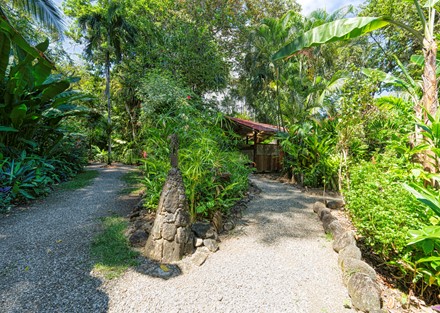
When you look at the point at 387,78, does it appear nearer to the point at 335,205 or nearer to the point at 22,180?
the point at 335,205

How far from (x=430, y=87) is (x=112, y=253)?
4813 millimetres

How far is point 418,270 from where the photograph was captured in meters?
2.42

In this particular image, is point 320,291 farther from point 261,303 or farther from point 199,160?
point 199,160

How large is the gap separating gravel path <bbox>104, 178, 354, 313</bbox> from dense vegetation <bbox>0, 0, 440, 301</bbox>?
813 millimetres

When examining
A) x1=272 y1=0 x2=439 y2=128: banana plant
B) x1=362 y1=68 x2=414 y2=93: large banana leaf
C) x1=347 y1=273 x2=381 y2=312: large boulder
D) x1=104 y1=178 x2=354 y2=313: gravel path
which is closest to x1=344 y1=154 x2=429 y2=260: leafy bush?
x1=347 y1=273 x2=381 y2=312: large boulder

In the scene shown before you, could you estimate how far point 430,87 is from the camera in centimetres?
278

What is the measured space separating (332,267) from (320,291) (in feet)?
2.01

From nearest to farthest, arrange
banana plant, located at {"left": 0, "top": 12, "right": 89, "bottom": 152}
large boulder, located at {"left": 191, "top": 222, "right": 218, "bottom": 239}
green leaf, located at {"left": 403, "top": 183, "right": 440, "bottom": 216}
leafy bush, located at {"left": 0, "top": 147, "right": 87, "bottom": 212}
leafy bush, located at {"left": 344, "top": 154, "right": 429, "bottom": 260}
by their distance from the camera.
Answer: green leaf, located at {"left": 403, "top": 183, "right": 440, "bottom": 216}
leafy bush, located at {"left": 344, "top": 154, "right": 429, "bottom": 260}
large boulder, located at {"left": 191, "top": 222, "right": 218, "bottom": 239}
leafy bush, located at {"left": 0, "top": 147, "right": 87, "bottom": 212}
banana plant, located at {"left": 0, "top": 12, "right": 89, "bottom": 152}

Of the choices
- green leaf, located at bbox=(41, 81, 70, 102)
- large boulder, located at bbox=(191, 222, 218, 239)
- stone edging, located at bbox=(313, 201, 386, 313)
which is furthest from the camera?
green leaf, located at bbox=(41, 81, 70, 102)

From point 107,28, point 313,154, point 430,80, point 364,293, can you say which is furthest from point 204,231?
point 107,28

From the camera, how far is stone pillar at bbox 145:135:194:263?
9.78 ft

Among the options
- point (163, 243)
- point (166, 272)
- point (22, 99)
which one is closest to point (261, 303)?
point (166, 272)

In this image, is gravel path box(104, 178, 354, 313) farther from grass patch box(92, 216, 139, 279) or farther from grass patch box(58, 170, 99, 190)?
grass patch box(58, 170, 99, 190)

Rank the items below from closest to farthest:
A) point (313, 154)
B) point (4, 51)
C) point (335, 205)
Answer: point (4, 51) → point (335, 205) → point (313, 154)
